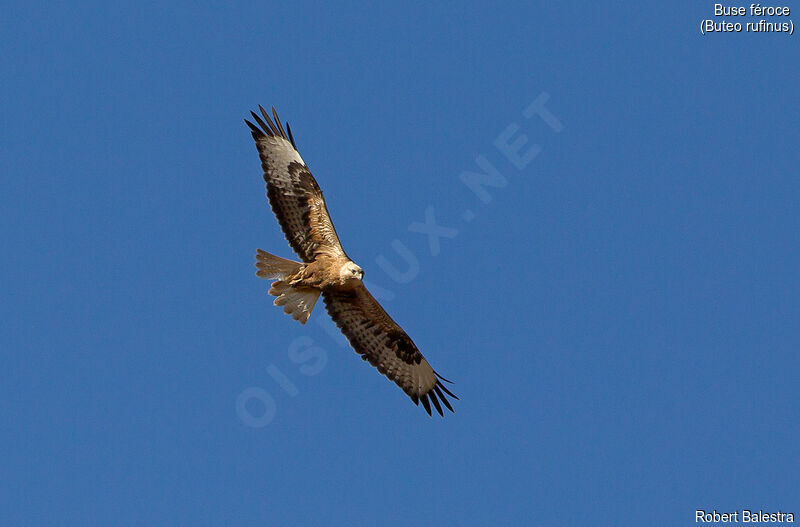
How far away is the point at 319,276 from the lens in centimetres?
1108

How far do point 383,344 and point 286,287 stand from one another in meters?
1.50

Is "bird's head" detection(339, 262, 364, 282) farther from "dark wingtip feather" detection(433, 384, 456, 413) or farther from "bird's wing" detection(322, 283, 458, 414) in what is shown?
"dark wingtip feather" detection(433, 384, 456, 413)

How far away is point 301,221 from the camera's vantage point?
11289 millimetres

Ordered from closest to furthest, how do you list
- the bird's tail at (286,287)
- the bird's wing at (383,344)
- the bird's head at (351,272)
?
the bird's head at (351,272)
the bird's tail at (286,287)
the bird's wing at (383,344)

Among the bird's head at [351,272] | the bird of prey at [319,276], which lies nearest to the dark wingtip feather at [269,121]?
the bird of prey at [319,276]

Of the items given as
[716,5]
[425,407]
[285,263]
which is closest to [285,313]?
[285,263]

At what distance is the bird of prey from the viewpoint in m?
11.1

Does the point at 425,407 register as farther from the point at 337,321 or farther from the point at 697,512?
the point at 697,512

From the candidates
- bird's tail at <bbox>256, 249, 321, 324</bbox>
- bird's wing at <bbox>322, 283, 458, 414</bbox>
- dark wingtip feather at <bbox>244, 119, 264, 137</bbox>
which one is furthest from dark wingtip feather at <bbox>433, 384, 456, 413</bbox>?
dark wingtip feather at <bbox>244, 119, 264, 137</bbox>

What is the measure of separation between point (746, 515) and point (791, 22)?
5.98 meters

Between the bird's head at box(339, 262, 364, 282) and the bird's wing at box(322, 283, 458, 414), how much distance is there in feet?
1.63

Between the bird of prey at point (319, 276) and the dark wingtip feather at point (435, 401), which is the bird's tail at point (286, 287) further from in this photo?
the dark wingtip feather at point (435, 401)

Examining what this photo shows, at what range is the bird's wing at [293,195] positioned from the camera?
1120 cm

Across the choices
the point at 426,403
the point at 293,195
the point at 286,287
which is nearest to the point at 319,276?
the point at 286,287
